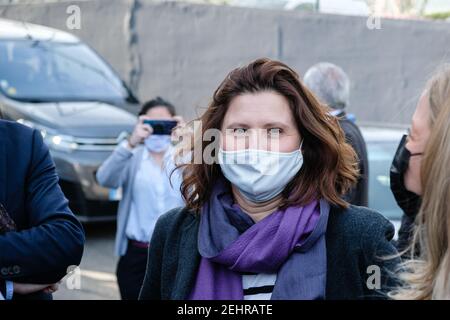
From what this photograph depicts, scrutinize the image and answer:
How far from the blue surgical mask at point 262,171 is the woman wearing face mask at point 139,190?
8.04 ft

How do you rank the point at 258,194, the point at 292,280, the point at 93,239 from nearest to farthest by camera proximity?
the point at 292,280 → the point at 258,194 → the point at 93,239

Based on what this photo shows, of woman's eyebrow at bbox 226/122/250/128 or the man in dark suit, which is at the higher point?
woman's eyebrow at bbox 226/122/250/128

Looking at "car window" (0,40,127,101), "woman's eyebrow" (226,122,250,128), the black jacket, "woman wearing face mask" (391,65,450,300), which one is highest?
"woman's eyebrow" (226,122,250,128)

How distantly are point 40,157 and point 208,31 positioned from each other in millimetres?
10267

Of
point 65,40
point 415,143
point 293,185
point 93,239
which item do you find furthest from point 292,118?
point 65,40

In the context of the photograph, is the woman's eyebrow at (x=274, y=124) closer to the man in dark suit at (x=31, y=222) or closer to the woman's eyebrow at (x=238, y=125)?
the woman's eyebrow at (x=238, y=125)

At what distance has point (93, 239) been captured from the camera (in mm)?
8688

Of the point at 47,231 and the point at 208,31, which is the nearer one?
the point at 47,231

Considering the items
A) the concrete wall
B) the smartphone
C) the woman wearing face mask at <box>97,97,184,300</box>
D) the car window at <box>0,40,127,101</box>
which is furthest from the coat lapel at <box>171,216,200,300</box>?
the concrete wall

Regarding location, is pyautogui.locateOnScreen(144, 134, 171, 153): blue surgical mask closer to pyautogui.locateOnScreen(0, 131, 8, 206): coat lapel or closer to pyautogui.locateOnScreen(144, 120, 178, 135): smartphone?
pyautogui.locateOnScreen(144, 120, 178, 135): smartphone

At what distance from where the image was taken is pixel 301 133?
2670 millimetres

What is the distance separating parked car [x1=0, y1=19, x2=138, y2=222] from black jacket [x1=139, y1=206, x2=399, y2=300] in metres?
5.14

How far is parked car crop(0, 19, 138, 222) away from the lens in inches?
325

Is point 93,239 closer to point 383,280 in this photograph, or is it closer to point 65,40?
point 65,40
